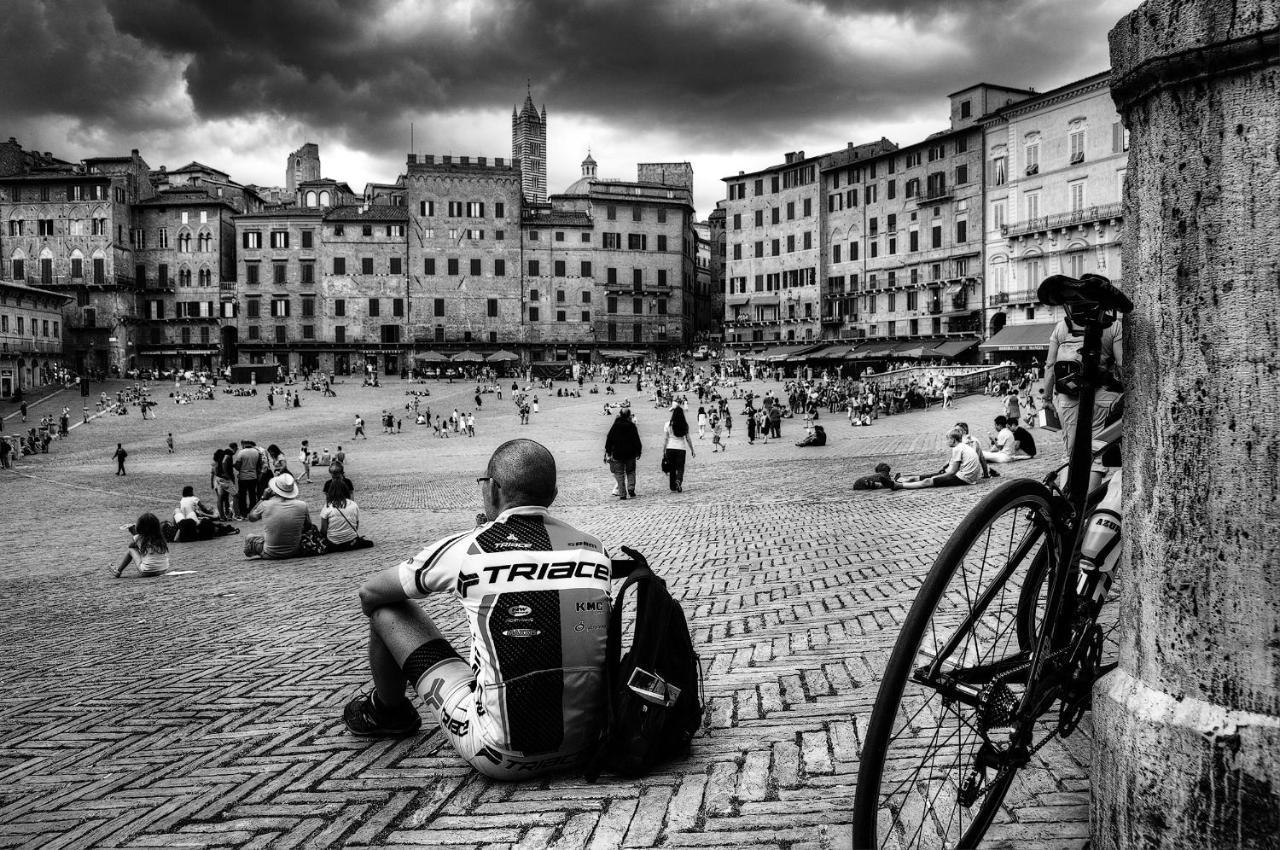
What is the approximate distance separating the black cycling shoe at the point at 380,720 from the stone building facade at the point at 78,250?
79642 mm

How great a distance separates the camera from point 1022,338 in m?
48.4

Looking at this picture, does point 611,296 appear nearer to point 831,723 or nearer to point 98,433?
point 98,433

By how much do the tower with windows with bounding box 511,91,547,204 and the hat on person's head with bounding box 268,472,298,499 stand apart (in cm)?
12055

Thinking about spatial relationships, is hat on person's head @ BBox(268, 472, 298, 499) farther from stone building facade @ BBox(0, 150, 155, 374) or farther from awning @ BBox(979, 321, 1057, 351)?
stone building facade @ BBox(0, 150, 155, 374)

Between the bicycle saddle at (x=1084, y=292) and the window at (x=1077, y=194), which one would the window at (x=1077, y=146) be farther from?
the bicycle saddle at (x=1084, y=292)

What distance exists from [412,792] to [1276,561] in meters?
2.65

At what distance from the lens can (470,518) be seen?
1565 cm

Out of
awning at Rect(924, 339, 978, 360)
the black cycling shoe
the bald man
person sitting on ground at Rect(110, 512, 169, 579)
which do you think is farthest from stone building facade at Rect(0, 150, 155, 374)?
the bald man

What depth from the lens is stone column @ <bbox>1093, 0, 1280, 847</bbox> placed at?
1.98 meters

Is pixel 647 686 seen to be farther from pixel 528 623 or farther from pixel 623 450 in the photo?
pixel 623 450

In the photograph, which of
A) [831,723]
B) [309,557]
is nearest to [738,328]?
[309,557]

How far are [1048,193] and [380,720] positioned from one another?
52.4m

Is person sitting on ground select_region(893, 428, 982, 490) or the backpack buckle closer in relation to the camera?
the backpack buckle

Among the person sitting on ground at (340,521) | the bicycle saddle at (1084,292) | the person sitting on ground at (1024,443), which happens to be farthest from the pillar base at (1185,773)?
the person sitting on ground at (1024,443)
